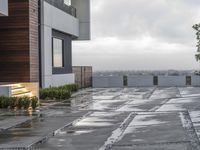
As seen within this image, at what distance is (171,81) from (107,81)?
626 centimetres

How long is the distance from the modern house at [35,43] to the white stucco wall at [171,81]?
31.0 feet

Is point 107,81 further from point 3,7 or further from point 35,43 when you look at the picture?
point 3,7

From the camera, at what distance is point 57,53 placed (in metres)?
38.1

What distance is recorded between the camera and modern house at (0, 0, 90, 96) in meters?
27.2

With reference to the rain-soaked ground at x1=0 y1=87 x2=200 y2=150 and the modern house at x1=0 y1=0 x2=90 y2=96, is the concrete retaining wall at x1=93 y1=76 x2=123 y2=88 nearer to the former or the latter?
the modern house at x1=0 y1=0 x2=90 y2=96

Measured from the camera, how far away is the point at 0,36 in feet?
91.3

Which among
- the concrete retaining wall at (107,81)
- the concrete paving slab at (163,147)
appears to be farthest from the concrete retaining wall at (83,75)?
the concrete paving slab at (163,147)

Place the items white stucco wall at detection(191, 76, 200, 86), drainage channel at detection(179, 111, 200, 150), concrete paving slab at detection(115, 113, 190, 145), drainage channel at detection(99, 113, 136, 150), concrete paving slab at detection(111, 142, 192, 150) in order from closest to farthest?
1. concrete paving slab at detection(111, 142, 192, 150)
2. drainage channel at detection(179, 111, 200, 150)
3. drainage channel at detection(99, 113, 136, 150)
4. concrete paving slab at detection(115, 113, 190, 145)
5. white stucco wall at detection(191, 76, 200, 86)

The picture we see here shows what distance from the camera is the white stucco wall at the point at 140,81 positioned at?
50031 mm

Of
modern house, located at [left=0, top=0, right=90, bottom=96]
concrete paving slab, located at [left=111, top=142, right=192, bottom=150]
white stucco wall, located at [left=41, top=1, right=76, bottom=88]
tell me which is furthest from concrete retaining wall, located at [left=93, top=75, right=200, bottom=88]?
concrete paving slab, located at [left=111, top=142, right=192, bottom=150]

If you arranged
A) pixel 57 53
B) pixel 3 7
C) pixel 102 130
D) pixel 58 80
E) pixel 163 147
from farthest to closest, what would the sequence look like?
pixel 57 53 < pixel 58 80 < pixel 3 7 < pixel 102 130 < pixel 163 147

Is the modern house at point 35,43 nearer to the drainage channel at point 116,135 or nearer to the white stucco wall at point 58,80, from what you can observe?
the white stucco wall at point 58,80

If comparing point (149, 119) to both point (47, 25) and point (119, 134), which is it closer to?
point (119, 134)

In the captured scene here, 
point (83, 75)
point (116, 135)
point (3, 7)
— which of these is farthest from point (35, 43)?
point (83, 75)
